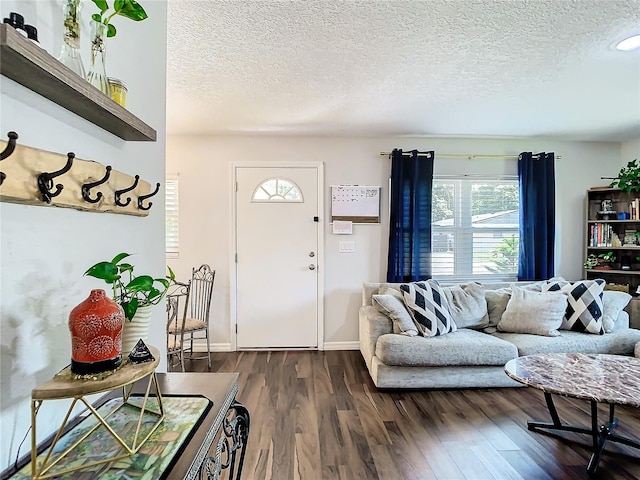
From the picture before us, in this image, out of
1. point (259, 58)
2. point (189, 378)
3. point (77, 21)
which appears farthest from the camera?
point (259, 58)

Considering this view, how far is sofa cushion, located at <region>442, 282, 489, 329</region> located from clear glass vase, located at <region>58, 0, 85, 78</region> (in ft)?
11.3

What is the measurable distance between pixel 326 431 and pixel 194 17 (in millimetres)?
2582

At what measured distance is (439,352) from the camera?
2.97 meters

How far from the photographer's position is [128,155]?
45.6 inches

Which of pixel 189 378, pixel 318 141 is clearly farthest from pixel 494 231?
pixel 189 378

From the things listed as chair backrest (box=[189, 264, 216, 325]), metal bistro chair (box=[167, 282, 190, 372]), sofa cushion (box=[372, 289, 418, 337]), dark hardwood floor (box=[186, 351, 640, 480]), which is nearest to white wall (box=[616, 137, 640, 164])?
dark hardwood floor (box=[186, 351, 640, 480])

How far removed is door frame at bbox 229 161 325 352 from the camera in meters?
4.04

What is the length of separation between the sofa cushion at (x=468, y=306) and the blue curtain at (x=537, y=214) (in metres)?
0.87

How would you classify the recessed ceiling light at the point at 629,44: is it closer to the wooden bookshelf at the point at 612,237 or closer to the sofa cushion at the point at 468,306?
the sofa cushion at the point at 468,306

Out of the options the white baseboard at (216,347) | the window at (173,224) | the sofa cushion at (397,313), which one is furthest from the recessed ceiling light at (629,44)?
the white baseboard at (216,347)

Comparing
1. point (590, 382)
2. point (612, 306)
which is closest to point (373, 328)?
point (590, 382)

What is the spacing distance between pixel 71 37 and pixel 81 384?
727 millimetres

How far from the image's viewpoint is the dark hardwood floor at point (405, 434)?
2008 mm

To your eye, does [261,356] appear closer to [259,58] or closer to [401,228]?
[401,228]
